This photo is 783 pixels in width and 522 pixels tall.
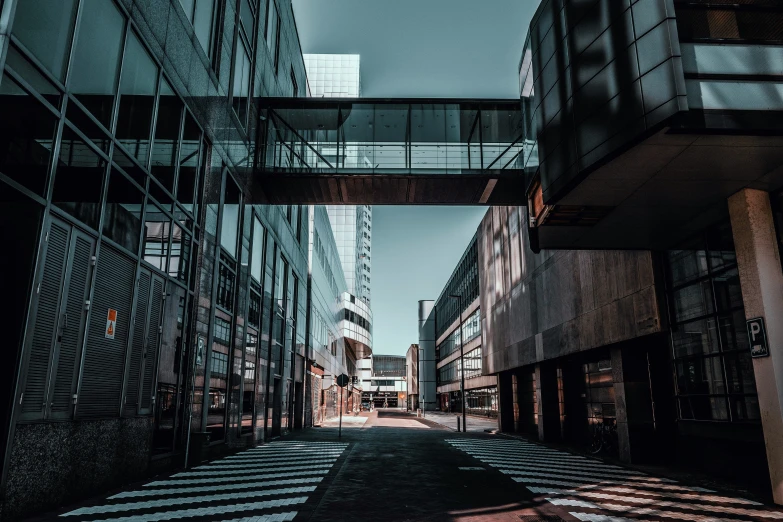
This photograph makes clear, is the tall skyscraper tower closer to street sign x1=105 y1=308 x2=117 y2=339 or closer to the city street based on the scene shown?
the city street

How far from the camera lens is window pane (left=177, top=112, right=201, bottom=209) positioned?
1357 cm

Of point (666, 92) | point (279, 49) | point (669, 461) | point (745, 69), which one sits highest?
point (279, 49)

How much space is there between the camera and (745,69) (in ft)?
29.8

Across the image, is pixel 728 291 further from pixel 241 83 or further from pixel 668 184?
pixel 241 83

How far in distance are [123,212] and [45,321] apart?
10.4 ft

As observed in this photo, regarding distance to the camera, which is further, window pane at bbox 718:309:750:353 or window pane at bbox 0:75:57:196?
window pane at bbox 718:309:750:353

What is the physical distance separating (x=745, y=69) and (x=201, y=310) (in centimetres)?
1357

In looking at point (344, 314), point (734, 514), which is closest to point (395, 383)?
point (344, 314)

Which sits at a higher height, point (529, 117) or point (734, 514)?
point (529, 117)

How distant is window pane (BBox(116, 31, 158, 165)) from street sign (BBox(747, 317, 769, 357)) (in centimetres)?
1292

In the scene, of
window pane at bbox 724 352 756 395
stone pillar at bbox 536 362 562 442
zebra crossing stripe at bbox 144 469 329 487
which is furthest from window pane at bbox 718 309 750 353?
stone pillar at bbox 536 362 562 442

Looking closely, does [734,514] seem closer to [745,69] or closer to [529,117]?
[745,69]

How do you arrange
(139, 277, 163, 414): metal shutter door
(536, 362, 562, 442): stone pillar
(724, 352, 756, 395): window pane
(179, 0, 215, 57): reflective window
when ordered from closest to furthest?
(139, 277, 163, 414): metal shutter door
(724, 352, 756, 395): window pane
(179, 0, 215, 57): reflective window
(536, 362, 562, 442): stone pillar

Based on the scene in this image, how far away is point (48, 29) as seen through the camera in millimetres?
7801
